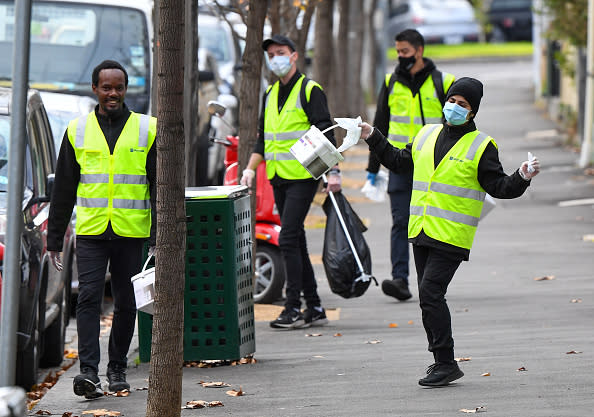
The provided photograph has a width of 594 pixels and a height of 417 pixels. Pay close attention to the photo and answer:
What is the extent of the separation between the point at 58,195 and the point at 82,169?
188mm

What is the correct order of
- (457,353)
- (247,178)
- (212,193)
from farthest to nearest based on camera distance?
(247,178)
(457,353)
(212,193)

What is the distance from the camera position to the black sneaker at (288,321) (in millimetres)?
9680

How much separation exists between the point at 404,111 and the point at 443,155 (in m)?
3.23

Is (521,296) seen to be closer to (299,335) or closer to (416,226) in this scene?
(299,335)

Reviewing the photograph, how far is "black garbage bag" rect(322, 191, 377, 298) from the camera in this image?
31.7 feet

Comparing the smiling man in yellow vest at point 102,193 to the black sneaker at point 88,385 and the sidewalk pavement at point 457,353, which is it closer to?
the black sneaker at point 88,385

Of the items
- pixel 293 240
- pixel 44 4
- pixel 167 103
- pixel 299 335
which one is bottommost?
pixel 299 335

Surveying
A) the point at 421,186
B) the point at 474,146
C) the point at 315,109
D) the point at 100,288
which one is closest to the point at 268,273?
the point at 315,109

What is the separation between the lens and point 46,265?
8312mm

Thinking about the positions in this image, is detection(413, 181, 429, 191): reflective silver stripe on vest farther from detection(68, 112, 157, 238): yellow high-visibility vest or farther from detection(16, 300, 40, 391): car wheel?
detection(16, 300, 40, 391): car wheel

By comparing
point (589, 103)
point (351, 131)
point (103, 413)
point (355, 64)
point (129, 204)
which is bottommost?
point (103, 413)

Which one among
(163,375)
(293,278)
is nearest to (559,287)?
(293,278)

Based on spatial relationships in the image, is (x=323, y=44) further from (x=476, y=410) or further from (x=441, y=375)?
Result: (x=476, y=410)

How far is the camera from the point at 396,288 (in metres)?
10.6
